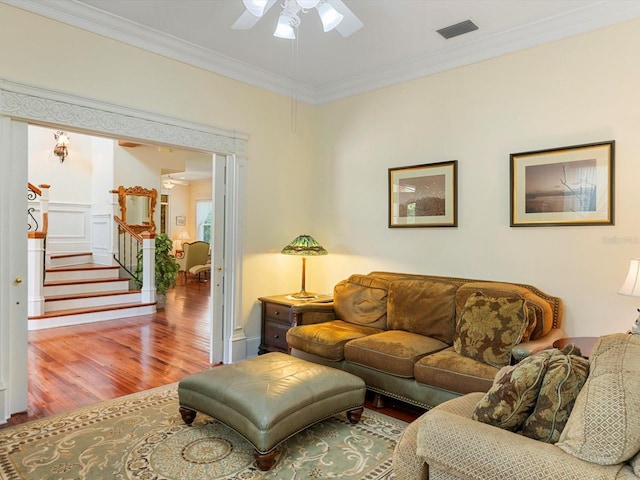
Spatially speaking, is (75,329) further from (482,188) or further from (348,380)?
(482,188)

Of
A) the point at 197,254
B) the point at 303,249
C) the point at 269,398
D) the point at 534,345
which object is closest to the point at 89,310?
the point at 303,249

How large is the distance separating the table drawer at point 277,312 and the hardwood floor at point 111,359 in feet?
2.74

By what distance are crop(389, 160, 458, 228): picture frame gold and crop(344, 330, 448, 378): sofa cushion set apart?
119 centimetres

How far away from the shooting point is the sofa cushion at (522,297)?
304 cm

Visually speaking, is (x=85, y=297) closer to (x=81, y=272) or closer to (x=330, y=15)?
(x=81, y=272)

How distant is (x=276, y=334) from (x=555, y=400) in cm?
321

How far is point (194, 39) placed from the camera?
374 centimetres

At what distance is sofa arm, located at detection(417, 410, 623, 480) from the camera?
4.31 ft

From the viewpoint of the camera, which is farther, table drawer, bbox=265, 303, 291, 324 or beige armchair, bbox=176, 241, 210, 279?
beige armchair, bbox=176, 241, 210, 279

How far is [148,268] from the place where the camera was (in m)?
7.27

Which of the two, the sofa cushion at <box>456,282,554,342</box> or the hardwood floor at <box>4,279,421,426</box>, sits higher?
the sofa cushion at <box>456,282,554,342</box>

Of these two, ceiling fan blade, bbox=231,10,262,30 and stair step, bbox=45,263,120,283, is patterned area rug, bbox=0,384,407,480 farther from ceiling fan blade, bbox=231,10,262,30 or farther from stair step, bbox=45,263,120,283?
stair step, bbox=45,263,120,283

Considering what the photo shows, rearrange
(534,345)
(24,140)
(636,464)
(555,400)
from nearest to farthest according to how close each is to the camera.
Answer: (636,464)
(555,400)
(534,345)
(24,140)

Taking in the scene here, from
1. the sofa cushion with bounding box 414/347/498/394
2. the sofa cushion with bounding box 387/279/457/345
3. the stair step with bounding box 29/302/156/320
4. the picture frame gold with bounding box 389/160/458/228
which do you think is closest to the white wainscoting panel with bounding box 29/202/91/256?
the stair step with bounding box 29/302/156/320
